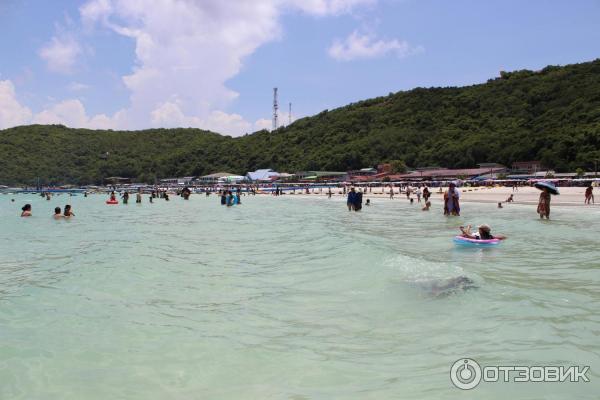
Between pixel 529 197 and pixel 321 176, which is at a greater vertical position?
pixel 321 176

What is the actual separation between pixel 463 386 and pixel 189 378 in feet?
7.50

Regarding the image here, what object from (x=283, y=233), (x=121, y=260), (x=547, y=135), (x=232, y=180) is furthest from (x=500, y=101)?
(x=121, y=260)

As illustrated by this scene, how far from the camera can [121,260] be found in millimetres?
11281

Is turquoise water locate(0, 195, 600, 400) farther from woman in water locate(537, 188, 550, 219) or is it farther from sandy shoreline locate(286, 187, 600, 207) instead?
sandy shoreline locate(286, 187, 600, 207)

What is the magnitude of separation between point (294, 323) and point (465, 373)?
2.31 metres

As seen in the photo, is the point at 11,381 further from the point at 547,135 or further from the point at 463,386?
the point at 547,135

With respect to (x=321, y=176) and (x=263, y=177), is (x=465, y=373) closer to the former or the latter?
(x=321, y=176)

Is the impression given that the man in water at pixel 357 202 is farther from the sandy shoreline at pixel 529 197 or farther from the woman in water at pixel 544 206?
the sandy shoreline at pixel 529 197

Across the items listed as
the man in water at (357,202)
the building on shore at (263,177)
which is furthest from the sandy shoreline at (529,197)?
the building on shore at (263,177)

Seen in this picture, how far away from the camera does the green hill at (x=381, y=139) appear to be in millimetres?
85000

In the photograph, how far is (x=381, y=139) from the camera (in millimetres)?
113688

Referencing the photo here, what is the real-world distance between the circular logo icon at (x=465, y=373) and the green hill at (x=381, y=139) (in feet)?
235

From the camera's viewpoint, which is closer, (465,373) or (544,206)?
(465,373)

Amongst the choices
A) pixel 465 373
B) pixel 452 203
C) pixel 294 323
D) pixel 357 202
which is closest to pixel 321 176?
pixel 357 202
